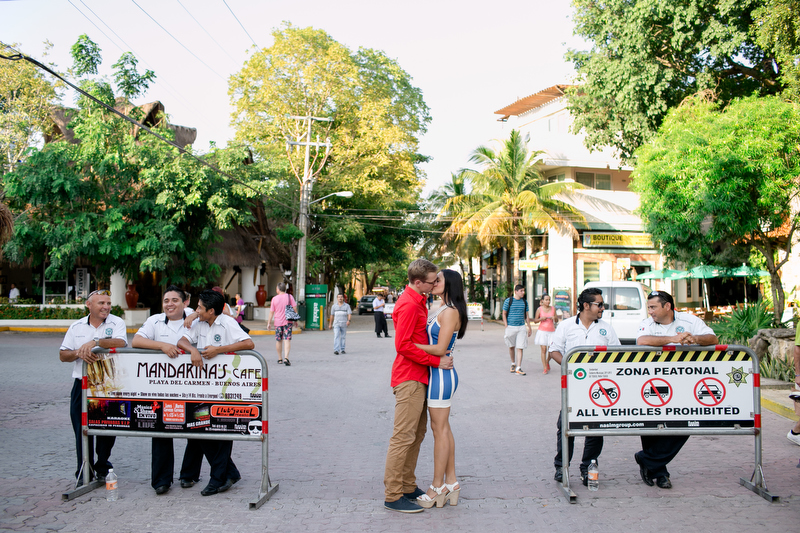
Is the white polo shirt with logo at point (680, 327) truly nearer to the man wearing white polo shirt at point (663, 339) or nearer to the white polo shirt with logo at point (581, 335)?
the man wearing white polo shirt at point (663, 339)

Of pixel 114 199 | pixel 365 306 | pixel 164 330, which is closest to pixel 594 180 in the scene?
pixel 365 306

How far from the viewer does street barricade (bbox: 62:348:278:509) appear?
5121mm

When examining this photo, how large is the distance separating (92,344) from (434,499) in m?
3.07

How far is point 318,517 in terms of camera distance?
4691 mm

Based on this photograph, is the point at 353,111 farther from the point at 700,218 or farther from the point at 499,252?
the point at 700,218

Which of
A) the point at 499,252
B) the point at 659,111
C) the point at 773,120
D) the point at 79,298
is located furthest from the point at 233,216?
the point at 499,252

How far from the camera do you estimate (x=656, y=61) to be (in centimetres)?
1923

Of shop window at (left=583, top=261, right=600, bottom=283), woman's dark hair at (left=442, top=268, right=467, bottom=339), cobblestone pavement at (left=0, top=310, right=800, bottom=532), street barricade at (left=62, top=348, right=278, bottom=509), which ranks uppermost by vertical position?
shop window at (left=583, top=261, right=600, bottom=283)

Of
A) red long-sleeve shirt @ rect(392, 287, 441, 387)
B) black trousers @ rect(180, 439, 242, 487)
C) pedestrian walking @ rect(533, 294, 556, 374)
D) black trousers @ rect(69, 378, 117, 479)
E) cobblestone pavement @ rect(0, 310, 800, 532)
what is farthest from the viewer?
pedestrian walking @ rect(533, 294, 556, 374)

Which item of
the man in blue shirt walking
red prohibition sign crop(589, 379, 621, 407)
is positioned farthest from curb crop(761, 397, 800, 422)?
the man in blue shirt walking

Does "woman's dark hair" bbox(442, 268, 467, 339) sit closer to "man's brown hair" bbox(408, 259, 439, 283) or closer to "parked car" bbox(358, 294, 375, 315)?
"man's brown hair" bbox(408, 259, 439, 283)

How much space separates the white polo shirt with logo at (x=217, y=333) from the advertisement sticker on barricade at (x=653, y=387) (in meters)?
2.81

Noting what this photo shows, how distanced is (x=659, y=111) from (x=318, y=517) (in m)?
18.5

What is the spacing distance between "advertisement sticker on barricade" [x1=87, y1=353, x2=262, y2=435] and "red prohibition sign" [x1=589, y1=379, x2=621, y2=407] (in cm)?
274
